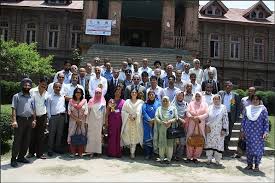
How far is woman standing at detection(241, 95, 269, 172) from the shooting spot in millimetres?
8008

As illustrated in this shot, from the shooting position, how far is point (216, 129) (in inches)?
335

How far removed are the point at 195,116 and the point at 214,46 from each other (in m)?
23.9

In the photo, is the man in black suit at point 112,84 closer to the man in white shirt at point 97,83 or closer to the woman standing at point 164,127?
the man in white shirt at point 97,83

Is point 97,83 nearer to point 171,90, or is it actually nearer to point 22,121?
point 171,90

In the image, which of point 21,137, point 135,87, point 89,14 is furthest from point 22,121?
point 89,14

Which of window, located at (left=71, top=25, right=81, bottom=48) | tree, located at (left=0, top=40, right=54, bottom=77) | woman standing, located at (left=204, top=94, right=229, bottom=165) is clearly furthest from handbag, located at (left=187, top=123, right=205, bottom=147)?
window, located at (left=71, top=25, right=81, bottom=48)

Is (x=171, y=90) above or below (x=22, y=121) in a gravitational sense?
above

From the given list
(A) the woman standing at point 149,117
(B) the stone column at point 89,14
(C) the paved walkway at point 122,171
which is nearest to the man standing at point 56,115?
(C) the paved walkway at point 122,171

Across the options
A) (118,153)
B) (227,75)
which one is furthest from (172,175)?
(227,75)

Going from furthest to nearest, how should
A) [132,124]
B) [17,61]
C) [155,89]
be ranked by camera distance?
[17,61]
[155,89]
[132,124]

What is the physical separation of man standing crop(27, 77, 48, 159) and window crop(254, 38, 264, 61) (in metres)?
26.7

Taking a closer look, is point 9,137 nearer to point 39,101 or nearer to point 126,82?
point 39,101

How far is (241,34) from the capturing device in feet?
103

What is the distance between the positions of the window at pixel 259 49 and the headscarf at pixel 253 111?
81.6 ft
